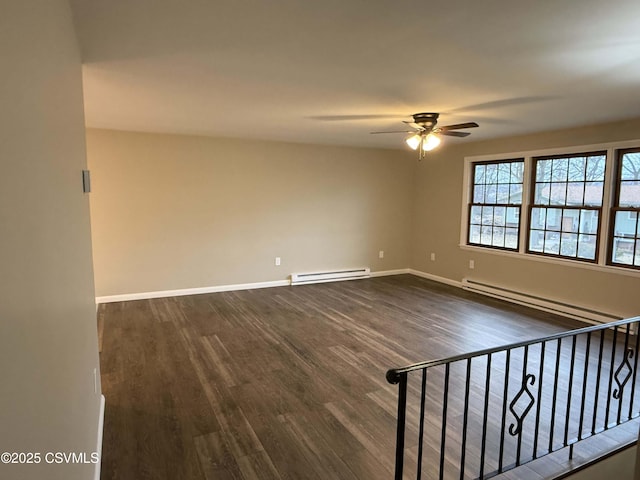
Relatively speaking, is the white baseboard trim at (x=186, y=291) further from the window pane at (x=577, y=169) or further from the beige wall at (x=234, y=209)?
the window pane at (x=577, y=169)

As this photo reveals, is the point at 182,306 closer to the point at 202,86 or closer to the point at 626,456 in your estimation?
the point at 202,86

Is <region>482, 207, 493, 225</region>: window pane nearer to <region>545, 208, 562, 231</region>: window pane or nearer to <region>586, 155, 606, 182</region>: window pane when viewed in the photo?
<region>545, 208, 562, 231</region>: window pane

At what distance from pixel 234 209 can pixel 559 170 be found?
472 centimetres

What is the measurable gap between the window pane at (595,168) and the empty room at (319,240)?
16 millimetres

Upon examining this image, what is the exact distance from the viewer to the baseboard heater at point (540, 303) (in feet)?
16.0

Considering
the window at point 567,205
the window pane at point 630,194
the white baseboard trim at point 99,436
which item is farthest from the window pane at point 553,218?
the white baseboard trim at point 99,436

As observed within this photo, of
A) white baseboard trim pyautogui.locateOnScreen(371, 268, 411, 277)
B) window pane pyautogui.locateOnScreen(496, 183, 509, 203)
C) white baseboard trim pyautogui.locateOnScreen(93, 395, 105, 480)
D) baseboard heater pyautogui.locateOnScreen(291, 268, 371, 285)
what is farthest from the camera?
white baseboard trim pyautogui.locateOnScreen(371, 268, 411, 277)

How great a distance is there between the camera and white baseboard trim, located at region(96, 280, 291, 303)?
5.62m

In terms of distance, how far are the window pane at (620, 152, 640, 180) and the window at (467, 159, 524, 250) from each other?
51.8 inches

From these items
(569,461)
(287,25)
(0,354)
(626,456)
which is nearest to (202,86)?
(287,25)

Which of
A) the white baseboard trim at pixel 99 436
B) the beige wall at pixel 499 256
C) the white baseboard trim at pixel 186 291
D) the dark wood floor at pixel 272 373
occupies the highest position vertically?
the beige wall at pixel 499 256

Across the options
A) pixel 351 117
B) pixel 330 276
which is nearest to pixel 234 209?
pixel 330 276

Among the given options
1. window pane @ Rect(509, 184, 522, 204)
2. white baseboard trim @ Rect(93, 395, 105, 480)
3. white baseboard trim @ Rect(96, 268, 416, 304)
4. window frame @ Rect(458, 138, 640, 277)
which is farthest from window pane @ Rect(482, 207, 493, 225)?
white baseboard trim @ Rect(93, 395, 105, 480)

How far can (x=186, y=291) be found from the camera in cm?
605
